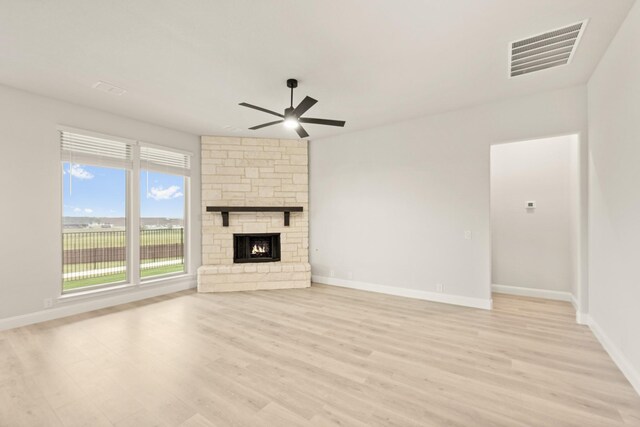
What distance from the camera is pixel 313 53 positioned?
2.76m

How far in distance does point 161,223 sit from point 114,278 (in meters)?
1.17

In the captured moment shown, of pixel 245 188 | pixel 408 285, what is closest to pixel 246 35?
pixel 245 188

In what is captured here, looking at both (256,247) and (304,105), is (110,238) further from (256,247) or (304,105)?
(304,105)

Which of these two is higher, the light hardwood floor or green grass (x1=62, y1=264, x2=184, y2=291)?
green grass (x1=62, y1=264, x2=184, y2=291)

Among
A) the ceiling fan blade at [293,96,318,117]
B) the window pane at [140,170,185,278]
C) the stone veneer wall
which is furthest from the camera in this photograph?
the stone veneer wall

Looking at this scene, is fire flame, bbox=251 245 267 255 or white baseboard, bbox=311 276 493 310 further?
fire flame, bbox=251 245 267 255

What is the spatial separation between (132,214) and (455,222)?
5.37 metres

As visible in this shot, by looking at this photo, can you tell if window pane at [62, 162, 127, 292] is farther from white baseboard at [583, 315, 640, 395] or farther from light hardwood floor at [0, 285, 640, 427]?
white baseboard at [583, 315, 640, 395]

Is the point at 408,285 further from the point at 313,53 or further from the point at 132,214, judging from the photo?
the point at 132,214

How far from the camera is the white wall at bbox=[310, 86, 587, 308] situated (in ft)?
13.0

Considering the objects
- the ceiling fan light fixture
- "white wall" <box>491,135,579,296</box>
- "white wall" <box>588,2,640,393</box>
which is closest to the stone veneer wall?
the ceiling fan light fixture

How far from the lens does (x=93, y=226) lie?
14.5ft

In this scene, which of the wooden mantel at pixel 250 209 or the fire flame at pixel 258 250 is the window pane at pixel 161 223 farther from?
the fire flame at pixel 258 250

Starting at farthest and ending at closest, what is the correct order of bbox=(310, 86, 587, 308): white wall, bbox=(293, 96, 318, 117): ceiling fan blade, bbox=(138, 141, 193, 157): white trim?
bbox=(138, 141, 193, 157): white trim < bbox=(310, 86, 587, 308): white wall < bbox=(293, 96, 318, 117): ceiling fan blade
